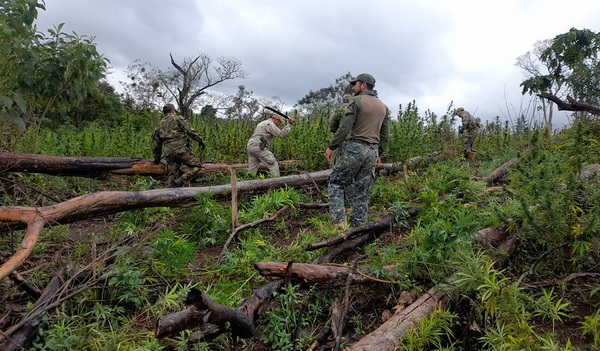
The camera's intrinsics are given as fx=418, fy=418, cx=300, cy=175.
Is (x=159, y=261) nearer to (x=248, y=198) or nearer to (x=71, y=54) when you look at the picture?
(x=248, y=198)

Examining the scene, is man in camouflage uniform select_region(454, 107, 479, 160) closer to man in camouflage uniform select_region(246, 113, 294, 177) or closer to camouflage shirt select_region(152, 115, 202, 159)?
man in camouflage uniform select_region(246, 113, 294, 177)

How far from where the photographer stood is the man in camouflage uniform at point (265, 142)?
8.77 m

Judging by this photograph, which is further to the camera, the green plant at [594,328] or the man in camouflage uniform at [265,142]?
the man in camouflage uniform at [265,142]

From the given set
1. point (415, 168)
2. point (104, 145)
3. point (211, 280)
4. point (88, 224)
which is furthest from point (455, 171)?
point (104, 145)

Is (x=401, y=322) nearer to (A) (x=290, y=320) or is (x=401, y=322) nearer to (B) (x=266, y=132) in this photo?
(A) (x=290, y=320)

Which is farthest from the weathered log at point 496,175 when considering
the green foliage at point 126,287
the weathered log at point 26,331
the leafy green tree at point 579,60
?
the weathered log at point 26,331

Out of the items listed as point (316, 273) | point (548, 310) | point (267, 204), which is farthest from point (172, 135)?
point (548, 310)

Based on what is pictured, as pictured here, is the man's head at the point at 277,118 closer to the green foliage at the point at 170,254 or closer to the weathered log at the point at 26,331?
the green foliage at the point at 170,254

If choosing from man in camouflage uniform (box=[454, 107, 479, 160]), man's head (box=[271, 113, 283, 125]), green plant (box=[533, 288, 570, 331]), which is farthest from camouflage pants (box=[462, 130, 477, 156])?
green plant (box=[533, 288, 570, 331])

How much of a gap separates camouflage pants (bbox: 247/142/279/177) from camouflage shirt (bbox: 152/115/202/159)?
131cm

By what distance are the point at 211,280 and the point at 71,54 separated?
3.96m

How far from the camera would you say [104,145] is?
9094 mm

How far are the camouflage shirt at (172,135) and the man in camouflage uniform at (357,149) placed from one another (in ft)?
11.1

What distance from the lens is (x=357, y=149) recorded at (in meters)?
5.67
